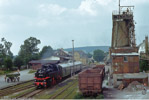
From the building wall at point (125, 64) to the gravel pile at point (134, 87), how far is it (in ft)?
9.68

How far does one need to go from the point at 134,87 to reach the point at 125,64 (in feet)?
14.2

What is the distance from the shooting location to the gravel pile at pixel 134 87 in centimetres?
2215

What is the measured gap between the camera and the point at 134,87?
22.5m

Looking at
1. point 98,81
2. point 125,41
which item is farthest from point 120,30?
point 98,81

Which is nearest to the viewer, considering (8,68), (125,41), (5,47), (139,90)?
(139,90)

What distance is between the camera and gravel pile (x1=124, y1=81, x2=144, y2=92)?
72.7 ft

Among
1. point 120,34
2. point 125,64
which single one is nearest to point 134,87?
point 125,64

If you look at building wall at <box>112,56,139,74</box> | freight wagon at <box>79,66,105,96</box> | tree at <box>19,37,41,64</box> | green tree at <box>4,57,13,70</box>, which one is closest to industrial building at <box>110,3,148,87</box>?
building wall at <box>112,56,139,74</box>

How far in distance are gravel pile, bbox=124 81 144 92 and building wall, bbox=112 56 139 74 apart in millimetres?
2952

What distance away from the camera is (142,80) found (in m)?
24.4

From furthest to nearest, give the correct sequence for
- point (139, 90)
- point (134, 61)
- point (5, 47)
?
1. point (5, 47)
2. point (134, 61)
3. point (139, 90)

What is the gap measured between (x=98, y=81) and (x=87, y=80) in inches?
41.9

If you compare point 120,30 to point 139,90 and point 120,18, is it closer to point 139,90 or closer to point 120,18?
point 120,18

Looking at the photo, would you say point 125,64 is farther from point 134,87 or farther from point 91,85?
point 91,85
